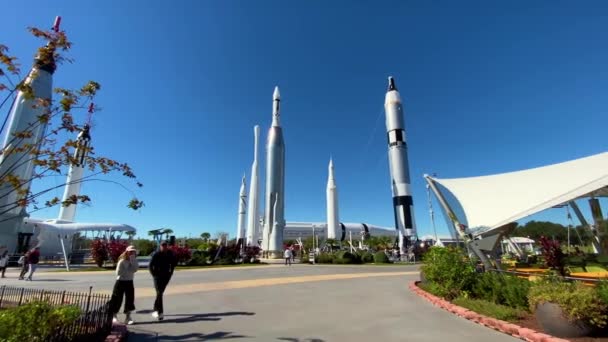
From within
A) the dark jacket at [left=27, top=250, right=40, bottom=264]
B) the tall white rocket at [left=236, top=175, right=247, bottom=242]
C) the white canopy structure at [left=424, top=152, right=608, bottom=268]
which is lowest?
the dark jacket at [left=27, top=250, right=40, bottom=264]

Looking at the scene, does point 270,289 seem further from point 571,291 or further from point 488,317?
point 571,291

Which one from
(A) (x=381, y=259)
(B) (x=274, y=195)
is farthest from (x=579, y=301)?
(B) (x=274, y=195)

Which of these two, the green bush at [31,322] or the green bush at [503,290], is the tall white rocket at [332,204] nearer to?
the green bush at [503,290]

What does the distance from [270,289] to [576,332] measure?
386 inches

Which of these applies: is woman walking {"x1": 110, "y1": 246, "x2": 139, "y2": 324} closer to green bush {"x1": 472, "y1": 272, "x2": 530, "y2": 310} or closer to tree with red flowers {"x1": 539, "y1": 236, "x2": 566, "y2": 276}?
green bush {"x1": 472, "y1": 272, "x2": 530, "y2": 310}

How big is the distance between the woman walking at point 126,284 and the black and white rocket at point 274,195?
121 feet

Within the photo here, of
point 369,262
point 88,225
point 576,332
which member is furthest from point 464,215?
point 88,225

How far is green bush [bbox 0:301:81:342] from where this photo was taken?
404 cm

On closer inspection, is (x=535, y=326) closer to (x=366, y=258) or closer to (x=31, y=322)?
(x=31, y=322)

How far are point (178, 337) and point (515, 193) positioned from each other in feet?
58.5

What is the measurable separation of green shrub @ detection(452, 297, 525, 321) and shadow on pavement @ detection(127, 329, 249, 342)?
5612 millimetres

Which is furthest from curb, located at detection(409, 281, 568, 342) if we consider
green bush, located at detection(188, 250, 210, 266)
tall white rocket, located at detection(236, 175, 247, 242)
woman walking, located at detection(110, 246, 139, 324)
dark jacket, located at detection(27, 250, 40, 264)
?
tall white rocket, located at detection(236, 175, 247, 242)

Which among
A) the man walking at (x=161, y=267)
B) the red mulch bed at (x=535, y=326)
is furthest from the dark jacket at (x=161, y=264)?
the red mulch bed at (x=535, y=326)

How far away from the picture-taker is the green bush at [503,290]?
788cm
